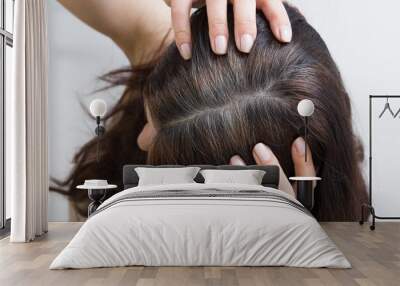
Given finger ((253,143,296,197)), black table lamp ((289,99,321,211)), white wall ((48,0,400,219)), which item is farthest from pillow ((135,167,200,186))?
black table lamp ((289,99,321,211))

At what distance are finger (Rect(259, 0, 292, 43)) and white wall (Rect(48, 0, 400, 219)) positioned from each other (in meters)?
0.29

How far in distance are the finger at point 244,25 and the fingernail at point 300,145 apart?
1.25 metres

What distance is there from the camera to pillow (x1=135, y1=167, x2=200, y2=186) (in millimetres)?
6785

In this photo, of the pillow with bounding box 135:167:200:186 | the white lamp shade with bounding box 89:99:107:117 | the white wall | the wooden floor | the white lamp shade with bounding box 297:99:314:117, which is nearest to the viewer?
the wooden floor

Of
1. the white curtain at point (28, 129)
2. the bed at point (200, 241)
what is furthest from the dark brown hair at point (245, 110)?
the bed at point (200, 241)

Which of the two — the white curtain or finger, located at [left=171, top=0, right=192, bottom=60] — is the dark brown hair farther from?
the white curtain

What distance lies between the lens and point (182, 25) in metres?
7.34

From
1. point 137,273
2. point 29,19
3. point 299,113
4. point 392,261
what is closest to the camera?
point 137,273

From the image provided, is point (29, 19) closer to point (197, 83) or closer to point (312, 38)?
point (197, 83)

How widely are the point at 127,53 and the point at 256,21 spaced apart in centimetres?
166

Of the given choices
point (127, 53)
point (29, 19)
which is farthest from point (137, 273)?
point (127, 53)

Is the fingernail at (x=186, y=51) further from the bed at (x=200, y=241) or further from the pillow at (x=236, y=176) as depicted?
the bed at (x=200, y=241)

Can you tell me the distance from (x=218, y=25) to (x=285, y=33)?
844 mm

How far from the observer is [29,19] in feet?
20.6
